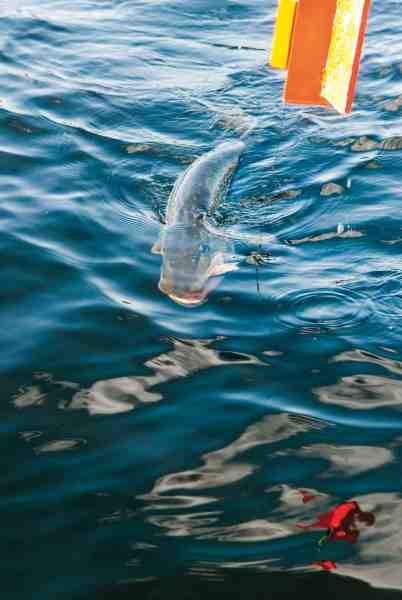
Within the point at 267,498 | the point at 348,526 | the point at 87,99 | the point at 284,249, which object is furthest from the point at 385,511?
the point at 87,99

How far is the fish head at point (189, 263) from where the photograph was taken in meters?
4.17

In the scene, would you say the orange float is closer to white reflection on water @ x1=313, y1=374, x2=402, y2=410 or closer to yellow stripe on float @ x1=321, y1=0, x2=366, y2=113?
yellow stripe on float @ x1=321, y1=0, x2=366, y2=113

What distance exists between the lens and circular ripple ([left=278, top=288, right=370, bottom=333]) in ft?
13.0

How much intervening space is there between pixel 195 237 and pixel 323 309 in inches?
39.5

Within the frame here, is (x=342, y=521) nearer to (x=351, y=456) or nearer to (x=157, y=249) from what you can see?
(x=351, y=456)

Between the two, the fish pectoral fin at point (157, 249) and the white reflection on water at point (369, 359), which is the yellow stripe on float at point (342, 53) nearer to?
the white reflection on water at point (369, 359)

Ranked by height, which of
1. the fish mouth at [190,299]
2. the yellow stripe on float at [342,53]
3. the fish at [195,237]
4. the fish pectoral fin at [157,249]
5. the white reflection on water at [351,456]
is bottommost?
the white reflection on water at [351,456]

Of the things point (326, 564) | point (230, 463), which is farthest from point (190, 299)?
point (326, 564)

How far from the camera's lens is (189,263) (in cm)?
436

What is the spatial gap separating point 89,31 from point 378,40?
3804 millimetres

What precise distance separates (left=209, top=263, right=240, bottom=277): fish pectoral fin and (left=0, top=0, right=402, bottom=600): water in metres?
0.04

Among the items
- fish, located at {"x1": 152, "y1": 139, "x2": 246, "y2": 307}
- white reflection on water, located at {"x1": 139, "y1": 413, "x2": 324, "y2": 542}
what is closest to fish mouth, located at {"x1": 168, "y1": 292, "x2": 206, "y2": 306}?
fish, located at {"x1": 152, "y1": 139, "x2": 246, "y2": 307}

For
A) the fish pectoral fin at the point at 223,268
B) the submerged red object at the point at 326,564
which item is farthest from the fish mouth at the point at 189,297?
the submerged red object at the point at 326,564

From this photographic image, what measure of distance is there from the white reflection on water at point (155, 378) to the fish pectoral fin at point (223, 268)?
66 centimetres
